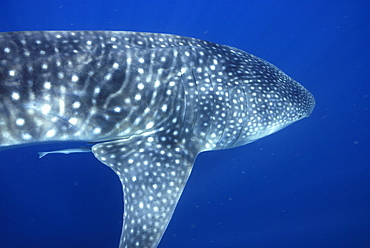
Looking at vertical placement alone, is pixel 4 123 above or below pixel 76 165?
above

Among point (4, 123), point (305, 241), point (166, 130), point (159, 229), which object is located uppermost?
point (166, 130)

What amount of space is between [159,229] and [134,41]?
2.33 metres

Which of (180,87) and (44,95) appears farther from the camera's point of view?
(180,87)

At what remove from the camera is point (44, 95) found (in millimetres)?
2791

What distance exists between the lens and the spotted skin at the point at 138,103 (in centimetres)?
278

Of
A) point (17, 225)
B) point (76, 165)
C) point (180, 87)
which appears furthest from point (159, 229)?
point (17, 225)

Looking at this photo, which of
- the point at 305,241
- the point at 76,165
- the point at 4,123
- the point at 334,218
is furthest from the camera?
the point at 334,218

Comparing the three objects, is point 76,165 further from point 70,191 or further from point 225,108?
point 225,108

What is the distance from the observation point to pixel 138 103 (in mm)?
3207

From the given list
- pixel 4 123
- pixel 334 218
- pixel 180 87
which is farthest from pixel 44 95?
pixel 334 218

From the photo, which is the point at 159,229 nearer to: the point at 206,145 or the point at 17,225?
the point at 206,145

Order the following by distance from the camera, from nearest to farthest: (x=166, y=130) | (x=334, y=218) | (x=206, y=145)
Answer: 1. (x=166, y=130)
2. (x=206, y=145)
3. (x=334, y=218)

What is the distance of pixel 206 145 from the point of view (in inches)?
142

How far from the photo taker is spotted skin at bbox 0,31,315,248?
2.78 metres
